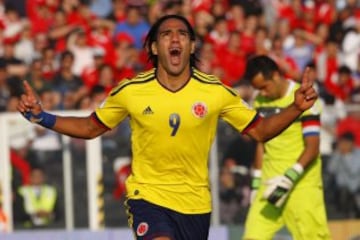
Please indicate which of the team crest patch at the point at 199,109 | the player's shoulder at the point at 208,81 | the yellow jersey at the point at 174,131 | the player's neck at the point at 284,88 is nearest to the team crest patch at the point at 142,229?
the yellow jersey at the point at 174,131

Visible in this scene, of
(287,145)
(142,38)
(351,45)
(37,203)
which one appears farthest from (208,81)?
(351,45)

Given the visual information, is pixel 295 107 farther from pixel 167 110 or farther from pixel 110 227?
pixel 110 227

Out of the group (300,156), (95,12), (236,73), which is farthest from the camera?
(95,12)

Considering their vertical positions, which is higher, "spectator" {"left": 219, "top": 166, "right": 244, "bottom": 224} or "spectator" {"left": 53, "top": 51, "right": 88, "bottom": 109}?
"spectator" {"left": 53, "top": 51, "right": 88, "bottom": 109}

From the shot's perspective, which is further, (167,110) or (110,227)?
(110,227)

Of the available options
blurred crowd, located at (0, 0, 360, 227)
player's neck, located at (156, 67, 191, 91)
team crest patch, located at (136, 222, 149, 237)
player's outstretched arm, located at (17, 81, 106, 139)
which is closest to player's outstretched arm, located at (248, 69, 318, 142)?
player's neck, located at (156, 67, 191, 91)

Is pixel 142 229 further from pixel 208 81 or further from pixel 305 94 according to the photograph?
pixel 305 94

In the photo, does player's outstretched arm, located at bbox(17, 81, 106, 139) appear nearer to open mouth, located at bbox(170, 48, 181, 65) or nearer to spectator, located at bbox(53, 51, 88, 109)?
open mouth, located at bbox(170, 48, 181, 65)

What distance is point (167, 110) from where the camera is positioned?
830cm

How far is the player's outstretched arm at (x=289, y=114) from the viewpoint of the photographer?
8039mm

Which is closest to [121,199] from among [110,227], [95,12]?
[110,227]

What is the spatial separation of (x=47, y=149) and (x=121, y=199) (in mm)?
1020

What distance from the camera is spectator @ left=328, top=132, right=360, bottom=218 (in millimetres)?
14164

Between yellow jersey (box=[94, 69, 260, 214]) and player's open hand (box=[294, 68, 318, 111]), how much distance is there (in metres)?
0.54
